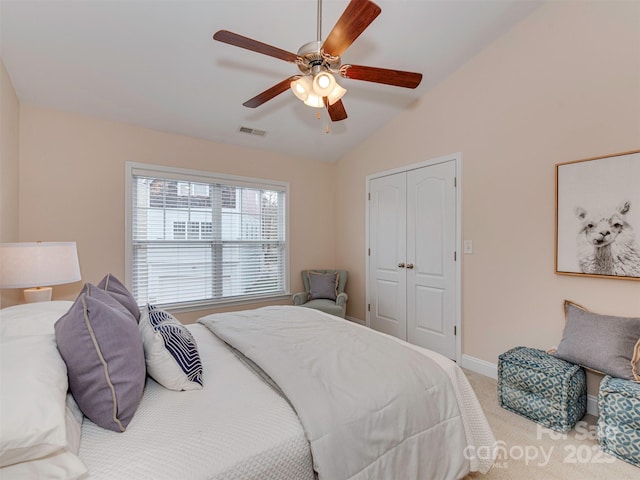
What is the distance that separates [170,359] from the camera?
1.29m

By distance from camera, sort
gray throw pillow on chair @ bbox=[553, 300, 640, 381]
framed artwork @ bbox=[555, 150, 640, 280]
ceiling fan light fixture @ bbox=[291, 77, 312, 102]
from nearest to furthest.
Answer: ceiling fan light fixture @ bbox=[291, 77, 312, 102]
gray throw pillow on chair @ bbox=[553, 300, 640, 381]
framed artwork @ bbox=[555, 150, 640, 280]

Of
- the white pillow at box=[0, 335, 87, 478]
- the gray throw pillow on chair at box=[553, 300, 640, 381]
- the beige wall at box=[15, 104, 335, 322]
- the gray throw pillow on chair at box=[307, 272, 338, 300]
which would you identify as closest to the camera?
the white pillow at box=[0, 335, 87, 478]

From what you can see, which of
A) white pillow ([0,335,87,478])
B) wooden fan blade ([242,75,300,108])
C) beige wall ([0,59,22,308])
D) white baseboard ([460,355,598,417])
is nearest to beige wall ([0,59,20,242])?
beige wall ([0,59,22,308])

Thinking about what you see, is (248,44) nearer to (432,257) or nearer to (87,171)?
(87,171)

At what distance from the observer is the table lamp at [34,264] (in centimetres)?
200

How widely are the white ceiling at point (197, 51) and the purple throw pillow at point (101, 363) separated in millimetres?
2102

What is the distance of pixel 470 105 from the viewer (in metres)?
3.05

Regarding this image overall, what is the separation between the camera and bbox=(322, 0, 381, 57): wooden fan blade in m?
1.43

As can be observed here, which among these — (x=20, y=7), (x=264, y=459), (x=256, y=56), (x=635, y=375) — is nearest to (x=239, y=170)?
(x=256, y=56)

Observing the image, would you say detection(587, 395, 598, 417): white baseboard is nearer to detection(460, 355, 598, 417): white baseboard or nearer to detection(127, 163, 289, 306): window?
detection(460, 355, 598, 417): white baseboard

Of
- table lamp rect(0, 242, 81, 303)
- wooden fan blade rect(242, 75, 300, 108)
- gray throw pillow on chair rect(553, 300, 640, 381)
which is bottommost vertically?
gray throw pillow on chair rect(553, 300, 640, 381)

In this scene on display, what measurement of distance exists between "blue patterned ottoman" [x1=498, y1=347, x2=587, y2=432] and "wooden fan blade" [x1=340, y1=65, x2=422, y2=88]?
2.07 meters

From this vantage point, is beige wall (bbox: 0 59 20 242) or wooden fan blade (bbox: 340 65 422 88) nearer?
wooden fan blade (bbox: 340 65 422 88)

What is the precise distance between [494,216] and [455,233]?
1.33ft
